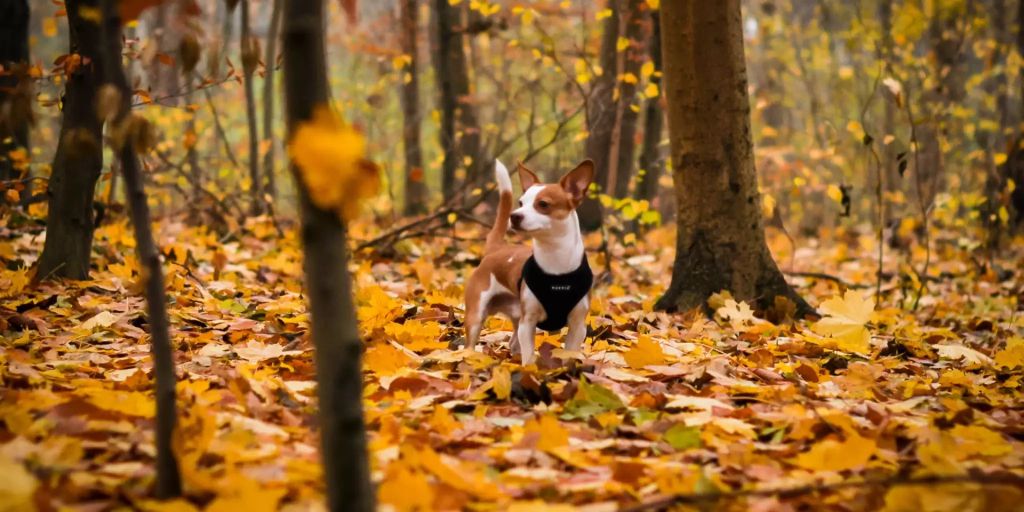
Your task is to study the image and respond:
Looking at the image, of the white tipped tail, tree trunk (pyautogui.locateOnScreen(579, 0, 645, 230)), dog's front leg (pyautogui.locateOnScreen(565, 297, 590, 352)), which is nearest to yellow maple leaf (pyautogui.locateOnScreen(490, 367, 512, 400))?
dog's front leg (pyautogui.locateOnScreen(565, 297, 590, 352))

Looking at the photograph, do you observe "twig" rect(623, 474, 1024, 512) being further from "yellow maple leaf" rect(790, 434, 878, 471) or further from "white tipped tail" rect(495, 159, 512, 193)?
"white tipped tail" rect(495, 159, 512, 193)

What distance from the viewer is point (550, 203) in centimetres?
419

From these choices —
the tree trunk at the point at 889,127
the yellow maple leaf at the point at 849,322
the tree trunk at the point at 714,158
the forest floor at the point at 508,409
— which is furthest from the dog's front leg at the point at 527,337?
the tree trunk at the point at 889,127

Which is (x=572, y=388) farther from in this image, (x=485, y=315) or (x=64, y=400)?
(x=64, y=400)

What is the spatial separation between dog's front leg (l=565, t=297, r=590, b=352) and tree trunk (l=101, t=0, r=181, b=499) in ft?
7.66

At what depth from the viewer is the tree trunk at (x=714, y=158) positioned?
219 inches

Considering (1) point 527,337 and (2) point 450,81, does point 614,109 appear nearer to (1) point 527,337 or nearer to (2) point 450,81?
(2) point 450,81

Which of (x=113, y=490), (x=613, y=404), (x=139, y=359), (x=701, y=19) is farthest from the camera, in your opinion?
(x=701, y=19)

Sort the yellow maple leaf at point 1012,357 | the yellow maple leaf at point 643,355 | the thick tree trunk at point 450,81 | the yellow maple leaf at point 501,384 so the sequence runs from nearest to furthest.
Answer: the yellow maple leaf at point 501,384 → the yellow maple leaf at point 643,355 → the yellow maple leaf at point 1012,357 → the thick tree trunk at point 450,81

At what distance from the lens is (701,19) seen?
18.1ft

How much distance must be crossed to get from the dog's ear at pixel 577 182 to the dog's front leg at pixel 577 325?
1.74 ft

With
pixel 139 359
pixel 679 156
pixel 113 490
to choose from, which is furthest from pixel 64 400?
pixel 679 156

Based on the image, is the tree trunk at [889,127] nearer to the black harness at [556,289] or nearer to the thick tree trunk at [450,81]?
the thick tree trunk at [450,81]

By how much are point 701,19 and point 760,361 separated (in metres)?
2.44
